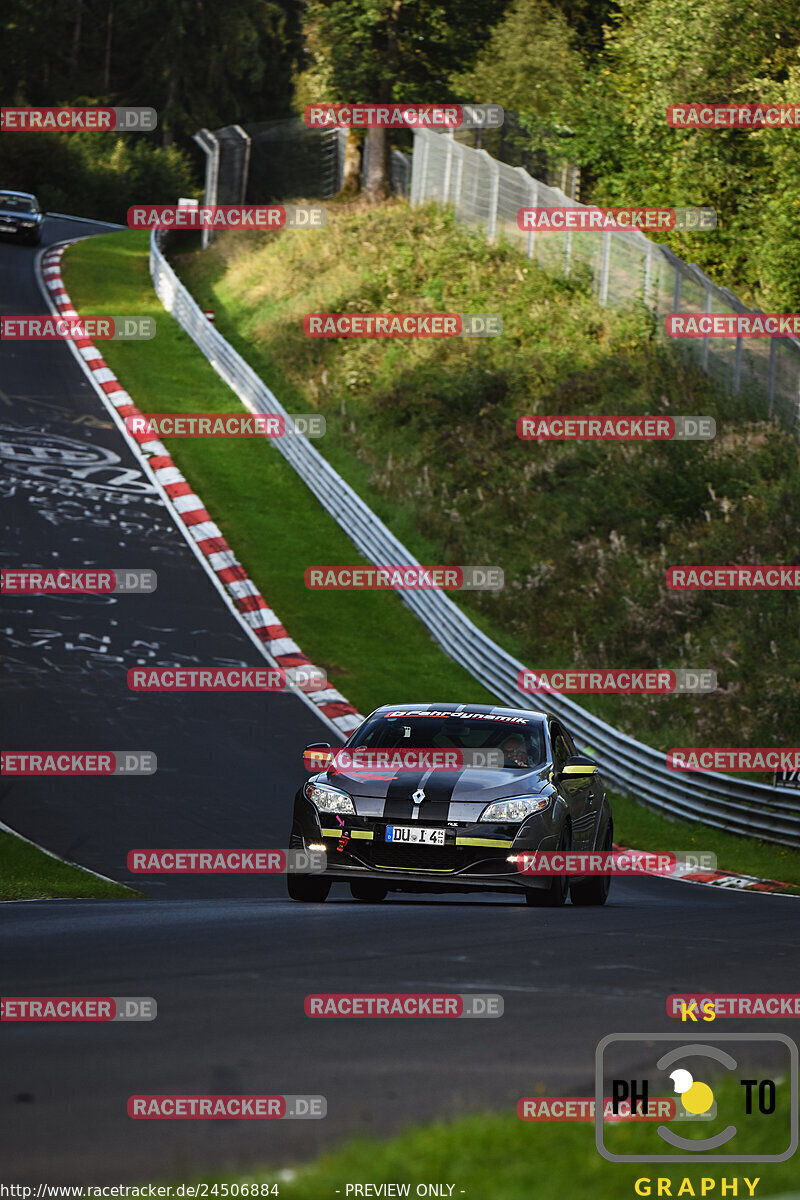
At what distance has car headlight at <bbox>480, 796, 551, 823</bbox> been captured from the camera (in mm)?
10820

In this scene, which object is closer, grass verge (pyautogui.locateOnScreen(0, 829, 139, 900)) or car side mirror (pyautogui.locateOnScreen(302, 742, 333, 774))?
car side mirror (pyautogui.locateOnScreen(302, 742, 333, 774))

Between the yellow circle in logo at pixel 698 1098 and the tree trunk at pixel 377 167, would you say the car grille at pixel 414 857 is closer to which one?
the yellow circle in logo at pixel 698 1098

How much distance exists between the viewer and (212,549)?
26.7 metres

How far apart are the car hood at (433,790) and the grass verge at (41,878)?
2374mm

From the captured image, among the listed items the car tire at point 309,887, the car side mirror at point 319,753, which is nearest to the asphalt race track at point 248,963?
the car tire at point 309,887

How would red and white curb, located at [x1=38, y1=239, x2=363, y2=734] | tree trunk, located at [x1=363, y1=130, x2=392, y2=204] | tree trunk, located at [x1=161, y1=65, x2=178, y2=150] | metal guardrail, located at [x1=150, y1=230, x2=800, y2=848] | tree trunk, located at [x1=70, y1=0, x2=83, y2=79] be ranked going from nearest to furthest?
1. metal guardrail, located at [x1=150, y1=230, x2=800, y2=848]
2. red and white curb, located at [x1=38, y1=239, x2=363, y2=734]
3. tree trunk, located at [x1=363, y1=130, x2=392, y2=204]
4. tree trunk, located at [x1=161, y1=65, x2=178, y2=150]
5. tree trunk, located at [x1=70, y1=0, x2=83, y2=79]

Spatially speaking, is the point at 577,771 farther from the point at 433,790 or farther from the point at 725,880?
the point at 725,880

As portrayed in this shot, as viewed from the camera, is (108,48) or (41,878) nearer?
(41,878)

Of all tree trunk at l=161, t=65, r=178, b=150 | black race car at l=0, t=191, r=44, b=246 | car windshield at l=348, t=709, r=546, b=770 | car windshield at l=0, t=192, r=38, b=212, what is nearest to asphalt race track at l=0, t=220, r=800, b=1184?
car windshield at l=348, t=709, r=546, b=770

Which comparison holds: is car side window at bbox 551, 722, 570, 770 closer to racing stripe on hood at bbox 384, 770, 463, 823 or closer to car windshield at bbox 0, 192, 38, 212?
racing stripe on hood at bbox 384, 770, 463, 823

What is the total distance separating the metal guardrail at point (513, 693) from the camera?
18.0 meters

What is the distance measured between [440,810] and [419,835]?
0.22 meters

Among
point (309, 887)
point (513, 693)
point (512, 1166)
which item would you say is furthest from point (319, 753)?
point (513, 693)

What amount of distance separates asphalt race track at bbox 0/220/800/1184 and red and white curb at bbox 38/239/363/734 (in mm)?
888
